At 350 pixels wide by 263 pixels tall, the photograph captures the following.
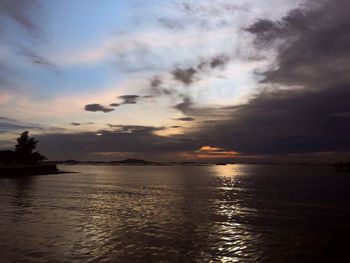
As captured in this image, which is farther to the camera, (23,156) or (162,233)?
(23,156)

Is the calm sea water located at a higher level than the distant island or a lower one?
lower

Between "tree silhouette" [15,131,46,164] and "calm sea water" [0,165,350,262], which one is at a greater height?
"tree silhouette" [15,131,46,164]

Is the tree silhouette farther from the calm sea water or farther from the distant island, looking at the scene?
the calm sea water

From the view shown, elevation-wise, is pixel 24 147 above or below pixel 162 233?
above

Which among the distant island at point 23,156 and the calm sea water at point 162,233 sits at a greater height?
the distant island at point 23,156

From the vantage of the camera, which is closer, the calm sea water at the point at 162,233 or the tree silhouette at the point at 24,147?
the calm sea water at the point at 162,233

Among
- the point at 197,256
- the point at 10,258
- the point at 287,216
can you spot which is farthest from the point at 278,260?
the point at 287,216

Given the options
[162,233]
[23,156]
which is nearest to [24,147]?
[23,156]

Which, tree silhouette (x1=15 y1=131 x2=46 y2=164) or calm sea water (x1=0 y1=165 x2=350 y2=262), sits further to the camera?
tree silhouette (x1=15 y1=131 x2=46 y2=164)

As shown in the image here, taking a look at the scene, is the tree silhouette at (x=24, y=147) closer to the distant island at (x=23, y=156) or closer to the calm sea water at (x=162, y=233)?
the distant island at (x=23, y=156)

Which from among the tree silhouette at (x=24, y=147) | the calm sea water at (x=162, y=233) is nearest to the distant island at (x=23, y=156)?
the tree silhouette at (x=24, y=147)

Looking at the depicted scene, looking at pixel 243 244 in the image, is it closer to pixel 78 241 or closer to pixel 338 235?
pixel 338 235

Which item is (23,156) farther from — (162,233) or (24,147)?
(162,233)

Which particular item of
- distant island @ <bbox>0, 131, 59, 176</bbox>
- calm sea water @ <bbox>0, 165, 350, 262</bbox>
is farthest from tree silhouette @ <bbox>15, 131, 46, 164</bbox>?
calm sea water @ <bbox>0, 165, 350, 262</bbox>
